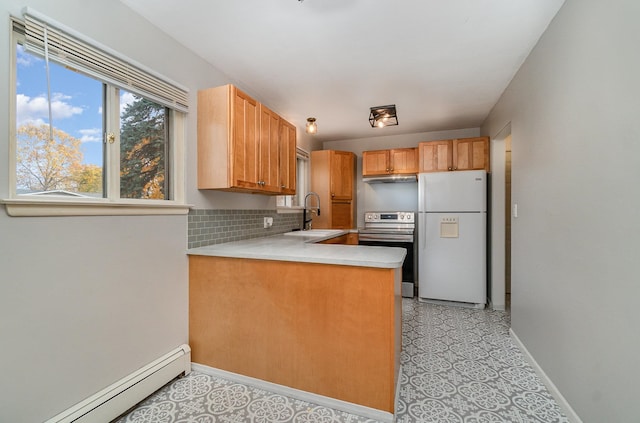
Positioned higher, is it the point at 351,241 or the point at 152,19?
the point at 152,19

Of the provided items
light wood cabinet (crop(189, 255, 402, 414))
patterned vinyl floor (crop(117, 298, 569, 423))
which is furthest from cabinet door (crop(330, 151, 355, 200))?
light wood cabinet (crop(189, 255, 402, 414))

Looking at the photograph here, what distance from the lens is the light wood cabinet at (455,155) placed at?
360 cm

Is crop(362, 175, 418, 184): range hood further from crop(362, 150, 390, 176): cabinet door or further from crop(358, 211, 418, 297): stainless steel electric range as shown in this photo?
crop(358, 211, 418, 297): stainless steel electric range

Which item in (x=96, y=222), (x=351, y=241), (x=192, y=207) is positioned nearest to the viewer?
(x=96, y=222)

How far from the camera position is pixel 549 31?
72.6 inches

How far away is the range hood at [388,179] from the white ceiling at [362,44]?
1.17 meters

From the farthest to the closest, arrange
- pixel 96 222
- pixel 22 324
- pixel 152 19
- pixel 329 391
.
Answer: pixel 152 19 < pixel 329 391 < pixel 96 222 < pixel 22 324

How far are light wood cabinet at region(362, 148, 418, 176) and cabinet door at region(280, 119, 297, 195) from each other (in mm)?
1677

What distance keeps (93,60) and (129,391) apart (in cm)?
189

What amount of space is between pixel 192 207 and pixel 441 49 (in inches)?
89.6

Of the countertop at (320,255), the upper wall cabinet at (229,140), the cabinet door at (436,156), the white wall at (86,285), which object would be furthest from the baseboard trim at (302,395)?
the cabinet door at (436,156)

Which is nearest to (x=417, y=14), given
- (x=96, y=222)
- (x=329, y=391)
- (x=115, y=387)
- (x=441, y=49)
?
(x=441, y=49)

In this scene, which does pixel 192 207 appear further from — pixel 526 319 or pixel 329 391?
pixel 526 319

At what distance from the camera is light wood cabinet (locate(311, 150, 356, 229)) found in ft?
14.1
